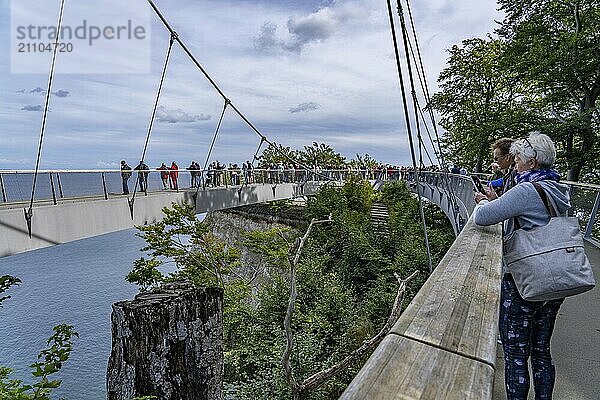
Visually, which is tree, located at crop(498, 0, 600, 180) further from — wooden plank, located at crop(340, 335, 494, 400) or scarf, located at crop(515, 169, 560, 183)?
wooden plank, located at crop(340, 335, 494, 400)

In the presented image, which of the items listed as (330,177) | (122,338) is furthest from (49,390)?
(330,177)

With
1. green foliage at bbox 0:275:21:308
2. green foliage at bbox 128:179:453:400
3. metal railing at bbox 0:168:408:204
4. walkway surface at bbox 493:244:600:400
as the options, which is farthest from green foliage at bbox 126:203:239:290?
walkway surface at bbox 493:244:600:400

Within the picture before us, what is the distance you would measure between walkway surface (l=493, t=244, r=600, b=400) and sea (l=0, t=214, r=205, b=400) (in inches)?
279

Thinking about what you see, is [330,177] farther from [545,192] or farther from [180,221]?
[545,192]

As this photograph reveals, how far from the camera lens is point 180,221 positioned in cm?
1113

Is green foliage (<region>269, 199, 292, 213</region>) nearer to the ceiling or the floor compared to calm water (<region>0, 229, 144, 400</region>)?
nearer to the ceiling

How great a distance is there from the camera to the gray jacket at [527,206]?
4.89 feet

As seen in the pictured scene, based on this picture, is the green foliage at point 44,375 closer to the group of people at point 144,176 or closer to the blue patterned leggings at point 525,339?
the blue patterned leggings at point 525,339

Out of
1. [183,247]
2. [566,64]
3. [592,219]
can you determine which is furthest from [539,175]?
[566,64]

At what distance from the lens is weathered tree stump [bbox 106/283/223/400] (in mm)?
1354

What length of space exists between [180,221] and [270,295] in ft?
10.0

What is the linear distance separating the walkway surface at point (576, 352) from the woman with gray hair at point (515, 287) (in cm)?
23

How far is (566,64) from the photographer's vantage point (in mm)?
11625

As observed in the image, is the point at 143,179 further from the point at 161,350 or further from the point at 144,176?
the point at 161,350
